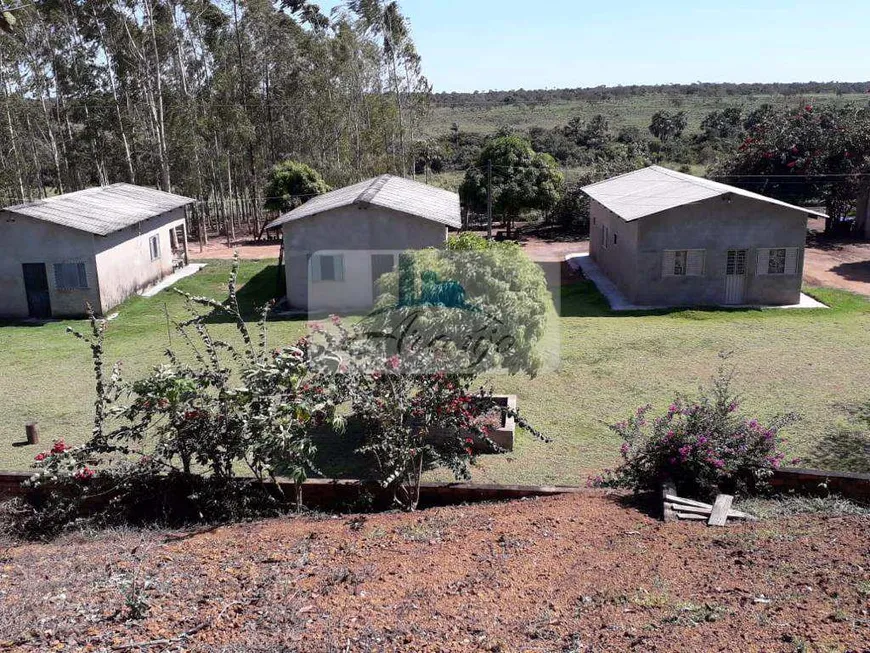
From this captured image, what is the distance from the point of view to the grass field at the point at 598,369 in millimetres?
10891

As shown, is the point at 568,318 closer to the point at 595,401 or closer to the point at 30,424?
the point at 595,401

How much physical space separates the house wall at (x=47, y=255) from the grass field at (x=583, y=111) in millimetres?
47885

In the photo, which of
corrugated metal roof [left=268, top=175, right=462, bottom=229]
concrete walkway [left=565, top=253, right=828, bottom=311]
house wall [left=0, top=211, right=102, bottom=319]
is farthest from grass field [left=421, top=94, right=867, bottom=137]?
house wall [left=0, top=211, right=102, bottom=319]

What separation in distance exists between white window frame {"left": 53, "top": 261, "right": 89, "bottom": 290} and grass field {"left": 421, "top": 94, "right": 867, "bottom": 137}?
4793 centimetres

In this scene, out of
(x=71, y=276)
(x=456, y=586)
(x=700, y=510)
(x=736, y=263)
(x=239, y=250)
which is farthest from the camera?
(x=239, y=250)

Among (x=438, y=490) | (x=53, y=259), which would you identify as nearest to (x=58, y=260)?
(x=53, y=259)

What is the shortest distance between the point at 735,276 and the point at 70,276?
1716 cm

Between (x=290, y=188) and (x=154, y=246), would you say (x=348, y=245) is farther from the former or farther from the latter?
(x=290, y=188)

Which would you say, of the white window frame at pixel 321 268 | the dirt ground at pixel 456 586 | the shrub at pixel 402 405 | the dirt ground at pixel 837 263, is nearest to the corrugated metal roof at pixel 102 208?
the white window frame at pixel 321 268

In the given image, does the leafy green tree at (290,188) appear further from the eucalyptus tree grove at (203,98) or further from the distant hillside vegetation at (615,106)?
the distant hillside vegetation at (615,106)

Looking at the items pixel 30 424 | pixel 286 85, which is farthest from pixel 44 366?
pixel 286 85

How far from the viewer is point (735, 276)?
19.6 metres

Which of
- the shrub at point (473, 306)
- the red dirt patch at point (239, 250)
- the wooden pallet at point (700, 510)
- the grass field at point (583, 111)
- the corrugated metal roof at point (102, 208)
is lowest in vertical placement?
the red dirt patch at point (239, 250)

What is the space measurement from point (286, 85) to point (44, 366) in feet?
76.3
